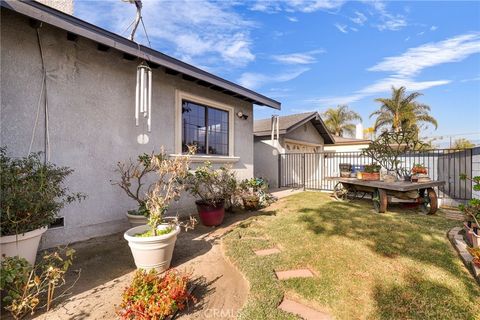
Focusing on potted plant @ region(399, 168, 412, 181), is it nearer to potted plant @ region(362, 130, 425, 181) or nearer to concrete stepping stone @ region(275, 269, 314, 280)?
potted plant @ region(362, 130, 425, 181)

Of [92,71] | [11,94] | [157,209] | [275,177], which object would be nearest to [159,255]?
[157,209]

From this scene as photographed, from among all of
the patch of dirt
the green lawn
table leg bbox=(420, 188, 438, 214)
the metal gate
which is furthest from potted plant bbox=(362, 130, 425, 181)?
the patch of dirt

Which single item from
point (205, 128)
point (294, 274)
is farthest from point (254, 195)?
point (294, 274)

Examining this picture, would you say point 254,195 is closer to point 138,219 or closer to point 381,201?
point 381,201

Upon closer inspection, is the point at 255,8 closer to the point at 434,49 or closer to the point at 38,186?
the point at 434,49

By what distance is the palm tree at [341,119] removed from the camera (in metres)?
25.5

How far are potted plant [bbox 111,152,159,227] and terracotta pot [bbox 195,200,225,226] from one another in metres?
1.30

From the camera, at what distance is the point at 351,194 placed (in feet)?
28.7

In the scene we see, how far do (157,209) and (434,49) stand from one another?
9497mm

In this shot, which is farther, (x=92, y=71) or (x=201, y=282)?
(x=92, y=71)

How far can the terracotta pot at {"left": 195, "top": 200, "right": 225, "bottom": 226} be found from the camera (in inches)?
203

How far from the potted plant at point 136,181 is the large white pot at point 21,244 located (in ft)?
5.06

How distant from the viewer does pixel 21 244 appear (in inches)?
99.4

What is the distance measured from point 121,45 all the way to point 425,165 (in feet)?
43.3
